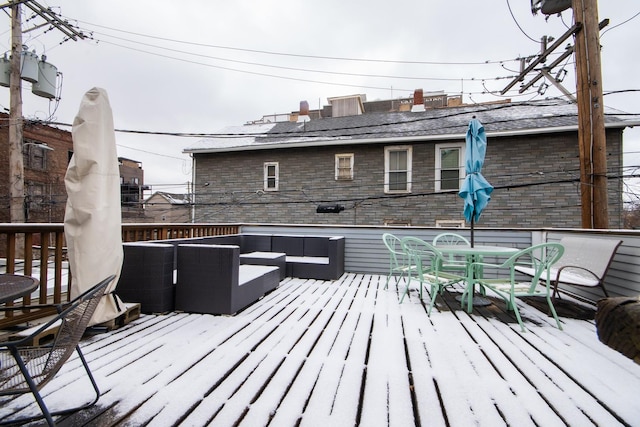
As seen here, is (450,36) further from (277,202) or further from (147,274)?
(147,274)

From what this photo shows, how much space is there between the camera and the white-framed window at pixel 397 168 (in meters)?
9.61

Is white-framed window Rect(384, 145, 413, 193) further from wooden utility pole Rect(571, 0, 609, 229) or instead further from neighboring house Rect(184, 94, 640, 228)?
wooden utility pole Rect(571, 0, 609, 229)

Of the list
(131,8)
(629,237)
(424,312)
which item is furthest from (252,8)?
(629,237)

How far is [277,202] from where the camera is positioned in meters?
10.5

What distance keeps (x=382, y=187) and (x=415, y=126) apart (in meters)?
2.46

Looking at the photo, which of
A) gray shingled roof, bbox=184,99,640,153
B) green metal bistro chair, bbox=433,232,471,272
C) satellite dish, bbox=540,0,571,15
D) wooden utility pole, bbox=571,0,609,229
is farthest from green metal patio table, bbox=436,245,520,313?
gray shingled roof, bbox=184,99,640,153

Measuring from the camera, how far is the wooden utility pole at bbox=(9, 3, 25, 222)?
732 centimetres

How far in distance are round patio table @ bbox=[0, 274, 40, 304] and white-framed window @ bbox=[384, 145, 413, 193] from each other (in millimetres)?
9049

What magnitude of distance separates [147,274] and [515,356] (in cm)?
344

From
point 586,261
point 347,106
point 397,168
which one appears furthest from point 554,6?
point 347,106

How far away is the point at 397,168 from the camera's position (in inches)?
384

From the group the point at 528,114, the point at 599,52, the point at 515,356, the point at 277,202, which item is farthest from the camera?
the point at 277,202

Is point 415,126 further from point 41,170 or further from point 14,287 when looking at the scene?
point 41,170

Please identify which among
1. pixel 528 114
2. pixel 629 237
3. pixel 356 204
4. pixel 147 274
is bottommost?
pixel 147 274
